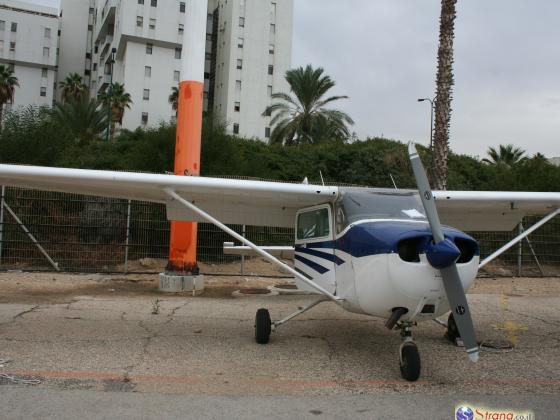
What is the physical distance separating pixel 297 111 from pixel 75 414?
41.1 meters

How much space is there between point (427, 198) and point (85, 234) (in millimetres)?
10990

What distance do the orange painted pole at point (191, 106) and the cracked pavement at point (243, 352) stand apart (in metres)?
2.29

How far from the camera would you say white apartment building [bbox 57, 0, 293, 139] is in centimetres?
5453

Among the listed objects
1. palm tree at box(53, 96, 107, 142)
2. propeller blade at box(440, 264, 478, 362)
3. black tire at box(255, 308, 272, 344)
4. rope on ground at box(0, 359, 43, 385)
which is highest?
palm tree at box(53, 96, 107, 142)

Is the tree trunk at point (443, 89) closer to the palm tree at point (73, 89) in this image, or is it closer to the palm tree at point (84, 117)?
the palm tree at point (84, 117)

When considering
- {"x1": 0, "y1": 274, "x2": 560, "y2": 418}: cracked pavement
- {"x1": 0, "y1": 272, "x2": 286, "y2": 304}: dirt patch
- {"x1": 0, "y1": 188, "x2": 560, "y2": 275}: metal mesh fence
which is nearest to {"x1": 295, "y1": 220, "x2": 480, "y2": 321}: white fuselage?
{"x1": 0, "y1": 274, "x2": 560, "y2": 418}: cracked pavement

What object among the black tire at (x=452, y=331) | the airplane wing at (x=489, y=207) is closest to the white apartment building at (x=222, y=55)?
the airplane wing at (x=489, y=207)

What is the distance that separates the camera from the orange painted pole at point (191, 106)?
11.6 metres

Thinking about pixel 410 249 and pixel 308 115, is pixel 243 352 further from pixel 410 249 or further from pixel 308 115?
pixel 308 115

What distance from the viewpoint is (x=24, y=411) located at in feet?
13.2

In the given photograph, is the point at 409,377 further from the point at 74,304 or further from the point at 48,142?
the point at 48,142

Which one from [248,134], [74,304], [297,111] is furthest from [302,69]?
[74,304]

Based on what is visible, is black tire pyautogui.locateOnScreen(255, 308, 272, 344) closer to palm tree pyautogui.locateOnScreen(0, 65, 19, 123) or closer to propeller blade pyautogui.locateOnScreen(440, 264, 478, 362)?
propeller blade pyautogui.locateOnScreen(440, 264, 478, 362)

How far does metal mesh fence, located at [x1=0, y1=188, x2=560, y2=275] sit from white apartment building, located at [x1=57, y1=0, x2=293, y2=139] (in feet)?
136
